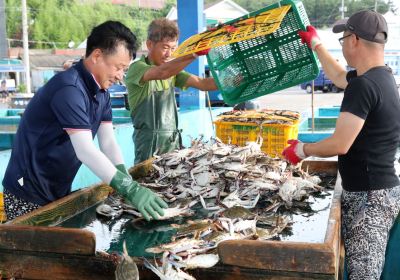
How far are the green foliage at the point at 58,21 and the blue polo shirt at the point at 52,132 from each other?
67.2 m

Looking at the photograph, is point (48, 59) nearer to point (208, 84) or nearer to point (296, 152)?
point (208, 84)

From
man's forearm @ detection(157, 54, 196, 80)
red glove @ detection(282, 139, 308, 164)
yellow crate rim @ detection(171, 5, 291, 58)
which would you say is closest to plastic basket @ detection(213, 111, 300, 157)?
man's forearm @ detection(157, 54, 196, 80)

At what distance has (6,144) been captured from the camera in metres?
6.96

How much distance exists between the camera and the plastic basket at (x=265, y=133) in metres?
4.08

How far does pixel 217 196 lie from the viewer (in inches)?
104

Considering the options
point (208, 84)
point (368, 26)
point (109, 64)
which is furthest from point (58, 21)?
point (368, 26)

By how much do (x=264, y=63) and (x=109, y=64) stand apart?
6.44 ft

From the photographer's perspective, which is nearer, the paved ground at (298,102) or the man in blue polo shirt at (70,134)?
the man in blue polo shirt at (70,134)

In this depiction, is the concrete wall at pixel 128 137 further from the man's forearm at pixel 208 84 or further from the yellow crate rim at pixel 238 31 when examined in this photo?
the yellow crate rim at pixel 238 31

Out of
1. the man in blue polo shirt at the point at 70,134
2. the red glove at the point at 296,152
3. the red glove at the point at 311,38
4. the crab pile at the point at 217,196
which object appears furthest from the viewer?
the red glove at the point at 311,38

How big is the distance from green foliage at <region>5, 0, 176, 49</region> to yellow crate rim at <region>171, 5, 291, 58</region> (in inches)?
2611

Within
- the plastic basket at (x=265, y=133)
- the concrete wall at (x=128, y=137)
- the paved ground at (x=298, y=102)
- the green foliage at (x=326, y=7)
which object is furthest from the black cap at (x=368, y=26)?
the green foliage at (x=326, y=7)

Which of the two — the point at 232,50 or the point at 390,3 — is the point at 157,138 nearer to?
the point at 232,50

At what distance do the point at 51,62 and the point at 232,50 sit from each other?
54.1m
